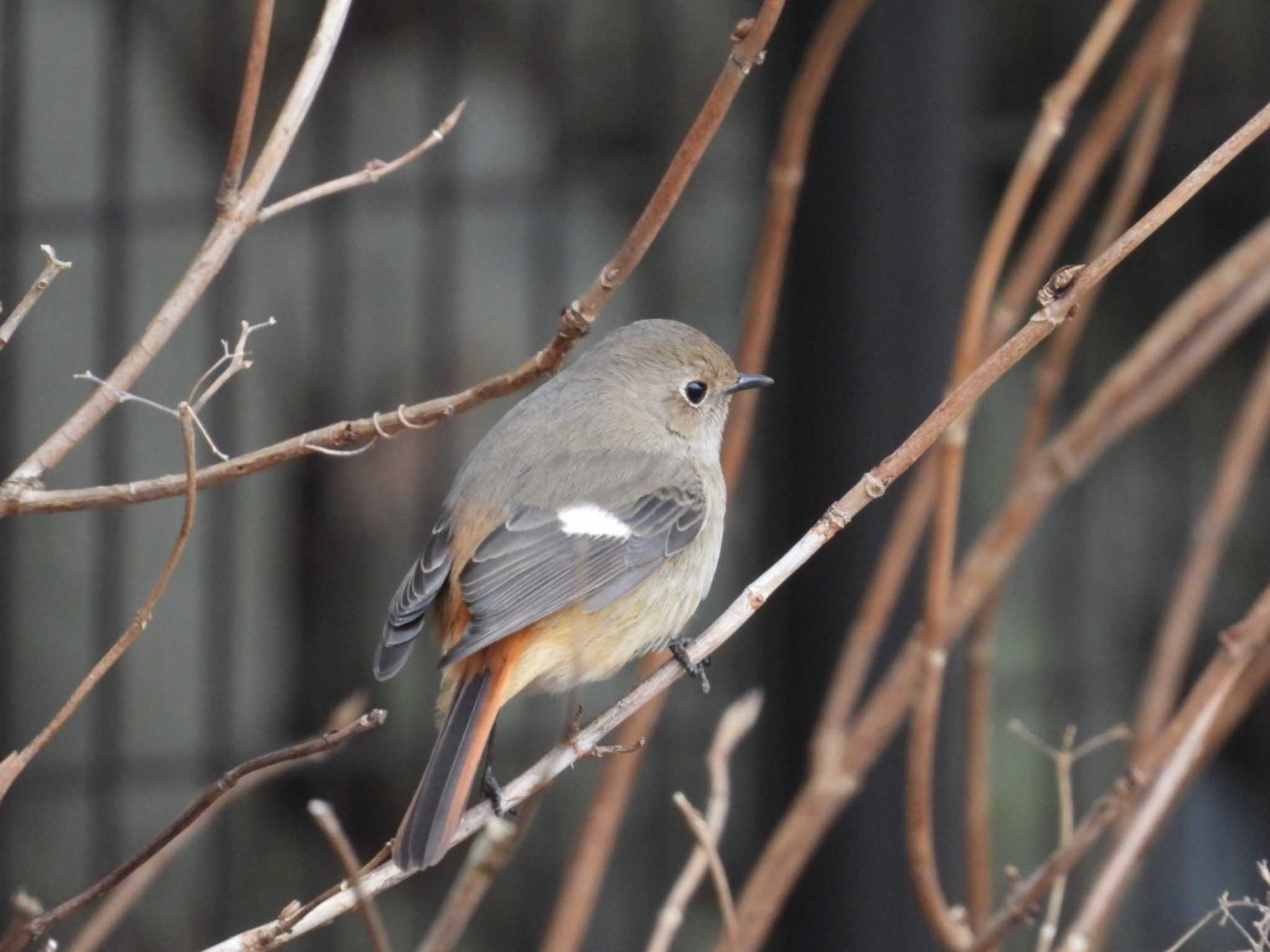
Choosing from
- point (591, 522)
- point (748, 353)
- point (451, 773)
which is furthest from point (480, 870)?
point (591, 522)

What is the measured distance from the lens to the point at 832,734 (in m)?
1.89

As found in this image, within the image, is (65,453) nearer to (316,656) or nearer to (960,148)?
(960,148)

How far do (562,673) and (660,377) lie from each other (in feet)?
2.09

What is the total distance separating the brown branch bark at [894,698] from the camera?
5.57 feet

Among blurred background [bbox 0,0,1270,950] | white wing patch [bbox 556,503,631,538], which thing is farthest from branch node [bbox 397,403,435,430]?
blurred background [bbox 0,0,1270,950]

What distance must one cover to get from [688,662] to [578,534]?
730 mm

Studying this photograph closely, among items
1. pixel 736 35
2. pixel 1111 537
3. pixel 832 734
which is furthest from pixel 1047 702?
pixel 736 35

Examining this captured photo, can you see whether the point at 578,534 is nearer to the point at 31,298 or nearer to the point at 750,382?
the point at 750,382

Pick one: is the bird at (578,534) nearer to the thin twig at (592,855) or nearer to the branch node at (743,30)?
the thin twig at (592,855)

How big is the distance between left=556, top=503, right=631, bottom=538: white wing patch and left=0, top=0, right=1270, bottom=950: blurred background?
7.02 ft

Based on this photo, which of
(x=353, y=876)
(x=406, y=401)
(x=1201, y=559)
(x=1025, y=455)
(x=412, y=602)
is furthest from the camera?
(x=406, y=401)

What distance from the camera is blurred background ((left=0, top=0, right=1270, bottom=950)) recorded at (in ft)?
16.5

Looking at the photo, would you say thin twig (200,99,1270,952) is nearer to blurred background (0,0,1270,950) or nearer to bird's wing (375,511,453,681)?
bird's wing (375,511,453,681)

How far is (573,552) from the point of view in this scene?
95.2 inches
